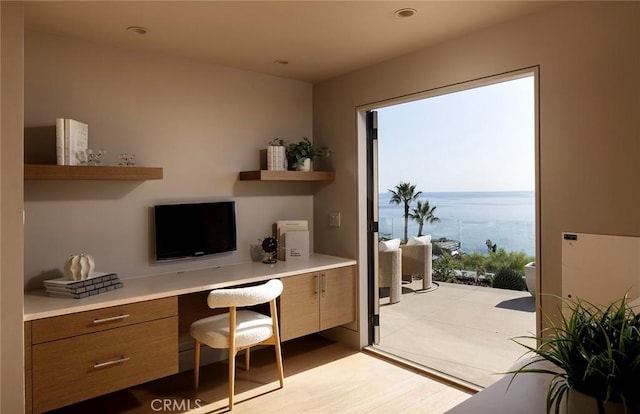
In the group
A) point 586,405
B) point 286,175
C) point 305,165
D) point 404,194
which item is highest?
point 305,165

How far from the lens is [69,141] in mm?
2592

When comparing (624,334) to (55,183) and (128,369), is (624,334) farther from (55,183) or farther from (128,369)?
(55,183)

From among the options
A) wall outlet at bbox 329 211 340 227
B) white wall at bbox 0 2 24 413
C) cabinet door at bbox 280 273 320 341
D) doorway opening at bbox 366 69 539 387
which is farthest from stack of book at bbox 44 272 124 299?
doorway opening at bbox 366 69 539 387

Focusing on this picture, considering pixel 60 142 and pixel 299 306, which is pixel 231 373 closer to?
pixel 299 306

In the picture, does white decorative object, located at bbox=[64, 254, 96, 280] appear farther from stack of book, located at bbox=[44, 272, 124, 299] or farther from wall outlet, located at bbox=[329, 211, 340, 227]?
wall outlet, located at bbox=[329, 211, 340, 227]

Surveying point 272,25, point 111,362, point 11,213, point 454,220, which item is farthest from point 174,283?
point 454,220

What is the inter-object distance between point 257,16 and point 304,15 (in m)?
0.28

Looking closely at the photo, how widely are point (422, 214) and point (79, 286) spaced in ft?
15.3

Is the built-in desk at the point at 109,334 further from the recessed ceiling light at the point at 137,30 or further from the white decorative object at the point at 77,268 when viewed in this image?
the recessed ceiling light at the point at 137,30

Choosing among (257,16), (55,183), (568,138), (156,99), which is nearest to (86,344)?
(55,183)

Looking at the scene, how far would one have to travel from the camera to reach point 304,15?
98.0 inches

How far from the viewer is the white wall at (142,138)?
2.73 m

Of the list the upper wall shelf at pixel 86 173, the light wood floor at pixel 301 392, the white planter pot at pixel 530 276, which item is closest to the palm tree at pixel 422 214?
the white planter pot at pixel 530 276

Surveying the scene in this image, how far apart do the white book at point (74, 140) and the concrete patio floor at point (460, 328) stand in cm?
279
